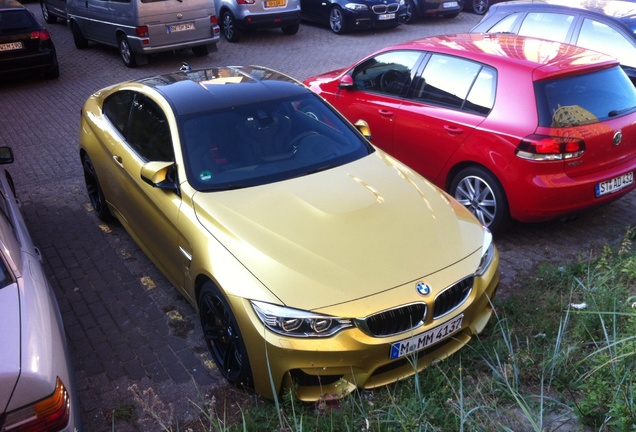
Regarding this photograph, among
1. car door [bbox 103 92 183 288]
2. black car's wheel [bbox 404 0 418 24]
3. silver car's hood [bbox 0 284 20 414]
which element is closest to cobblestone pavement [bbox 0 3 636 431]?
car door [bbox 103 92 183 288]

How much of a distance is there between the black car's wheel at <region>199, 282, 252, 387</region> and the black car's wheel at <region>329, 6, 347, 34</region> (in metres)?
13.1

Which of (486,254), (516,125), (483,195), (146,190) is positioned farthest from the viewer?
(483,195)

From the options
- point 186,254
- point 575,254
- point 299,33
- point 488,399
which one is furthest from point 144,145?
point 299,33

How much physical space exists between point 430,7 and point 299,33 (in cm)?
367

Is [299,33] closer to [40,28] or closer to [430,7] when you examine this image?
[430,7]

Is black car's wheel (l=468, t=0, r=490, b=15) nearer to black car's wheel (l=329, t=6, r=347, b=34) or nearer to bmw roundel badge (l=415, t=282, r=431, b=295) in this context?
black car's wheel (l=329, t=6, r=347, b=34)

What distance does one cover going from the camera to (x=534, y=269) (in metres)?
5.61

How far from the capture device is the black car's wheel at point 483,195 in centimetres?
591

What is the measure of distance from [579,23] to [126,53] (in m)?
8.48

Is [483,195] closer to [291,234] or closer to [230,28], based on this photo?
[291,234]

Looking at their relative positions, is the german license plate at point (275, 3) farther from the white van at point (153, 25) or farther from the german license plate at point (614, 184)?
the german license plate at point (614, 184)

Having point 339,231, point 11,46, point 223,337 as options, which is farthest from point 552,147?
point 11,46

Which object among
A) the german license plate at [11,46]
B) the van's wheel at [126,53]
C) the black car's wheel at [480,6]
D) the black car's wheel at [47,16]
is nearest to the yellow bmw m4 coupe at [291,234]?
the german license plate at [11,46]

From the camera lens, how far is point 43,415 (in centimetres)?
281
